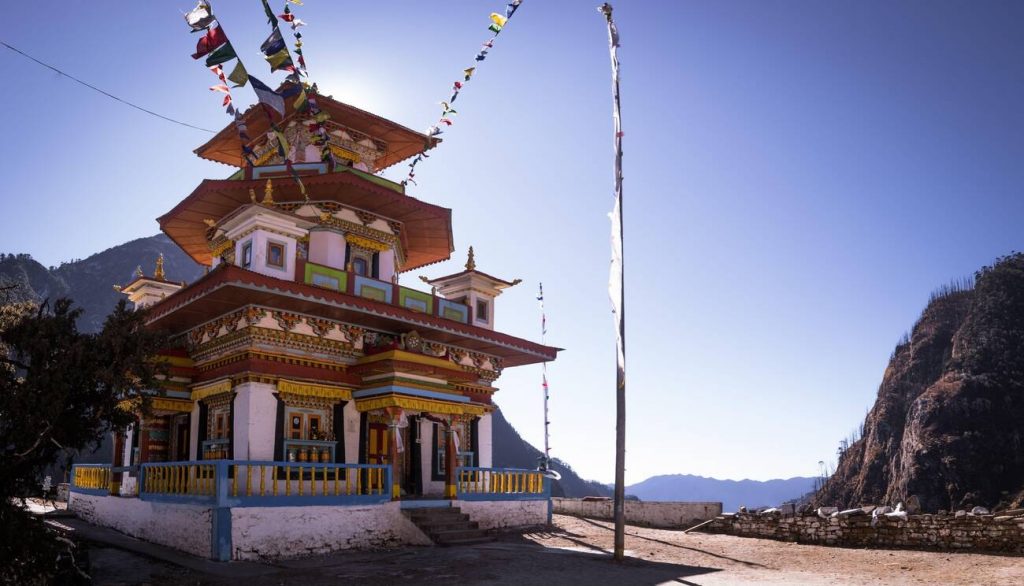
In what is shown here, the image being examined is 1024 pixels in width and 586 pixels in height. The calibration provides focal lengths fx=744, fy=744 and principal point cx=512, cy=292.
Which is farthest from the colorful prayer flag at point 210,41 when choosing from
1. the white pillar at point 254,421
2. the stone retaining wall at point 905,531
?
the stone retaining wall at point 905,531

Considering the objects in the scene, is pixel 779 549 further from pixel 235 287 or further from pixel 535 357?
pixel 235 287

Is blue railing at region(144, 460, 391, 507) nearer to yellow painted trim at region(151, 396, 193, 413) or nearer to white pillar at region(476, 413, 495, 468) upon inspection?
yellow painted trim at region(151, 396, 193, 413)

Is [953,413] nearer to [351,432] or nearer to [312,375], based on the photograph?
[351,432]

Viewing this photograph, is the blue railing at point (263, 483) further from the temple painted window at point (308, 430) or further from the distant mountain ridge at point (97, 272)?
the distant mountain ridge at point (97, 272)

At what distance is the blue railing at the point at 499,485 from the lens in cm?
1897

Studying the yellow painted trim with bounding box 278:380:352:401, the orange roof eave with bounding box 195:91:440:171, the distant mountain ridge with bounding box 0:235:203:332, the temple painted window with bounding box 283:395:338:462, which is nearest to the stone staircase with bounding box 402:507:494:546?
the temple painted window with bounding box 283:395:338:462

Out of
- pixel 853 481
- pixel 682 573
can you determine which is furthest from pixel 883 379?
pixel 682 573

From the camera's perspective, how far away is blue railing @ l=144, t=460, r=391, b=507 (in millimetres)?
14188

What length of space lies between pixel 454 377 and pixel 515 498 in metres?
3.92

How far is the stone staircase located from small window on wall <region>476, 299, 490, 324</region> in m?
6.61

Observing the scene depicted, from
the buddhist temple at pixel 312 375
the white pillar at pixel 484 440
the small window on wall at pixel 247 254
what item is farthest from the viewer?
the white pillar at pixel 484 440

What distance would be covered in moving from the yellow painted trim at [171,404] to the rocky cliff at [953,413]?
71.2 metres

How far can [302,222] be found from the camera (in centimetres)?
1811

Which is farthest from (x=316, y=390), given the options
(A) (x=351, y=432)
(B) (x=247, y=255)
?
(B) (x=247, y=255)
